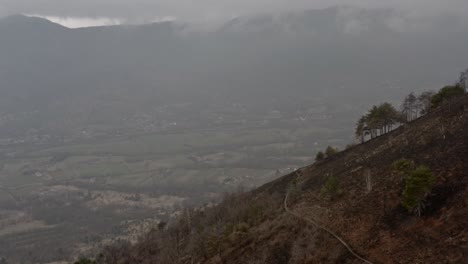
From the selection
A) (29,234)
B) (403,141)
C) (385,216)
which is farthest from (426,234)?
(29,234)

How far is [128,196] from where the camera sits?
191000 millimetres

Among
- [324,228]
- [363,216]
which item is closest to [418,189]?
[363,216]

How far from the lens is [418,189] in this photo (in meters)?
36.3

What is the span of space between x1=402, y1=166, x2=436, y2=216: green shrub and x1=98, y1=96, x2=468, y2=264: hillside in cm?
74

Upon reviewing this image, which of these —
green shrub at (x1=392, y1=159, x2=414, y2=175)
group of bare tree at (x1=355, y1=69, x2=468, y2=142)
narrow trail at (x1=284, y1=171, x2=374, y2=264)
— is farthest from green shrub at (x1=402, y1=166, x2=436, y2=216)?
group of bare tree at (x1=355, y1=69, x2=468, y2=142)

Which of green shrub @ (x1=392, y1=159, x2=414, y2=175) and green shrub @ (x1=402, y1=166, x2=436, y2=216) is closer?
green shrub @ (x1=402, y1=166, x2=436, y2=216)

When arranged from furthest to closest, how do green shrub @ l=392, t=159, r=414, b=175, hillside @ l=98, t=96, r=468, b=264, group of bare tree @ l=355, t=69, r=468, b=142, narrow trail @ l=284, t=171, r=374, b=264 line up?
1. group of bare tree @ l=355, t=69, r=468, b=142
2. green shrub @ l=392, t=159, r=414, b=175
3. narrow trail @ l=284, t=171, r=374, b=264
4. hillside @ l=98, t=96, r=468, b=264

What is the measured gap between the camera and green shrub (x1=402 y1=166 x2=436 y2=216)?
119 ft

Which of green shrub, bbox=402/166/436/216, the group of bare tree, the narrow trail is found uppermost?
the group of bare tree

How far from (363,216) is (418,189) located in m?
6.65

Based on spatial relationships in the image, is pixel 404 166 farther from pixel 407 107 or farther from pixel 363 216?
pixel 407 107

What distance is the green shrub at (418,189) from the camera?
36312mm

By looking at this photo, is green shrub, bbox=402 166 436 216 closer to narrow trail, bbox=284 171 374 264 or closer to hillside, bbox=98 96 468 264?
hillside, bbox=98 96 468 264

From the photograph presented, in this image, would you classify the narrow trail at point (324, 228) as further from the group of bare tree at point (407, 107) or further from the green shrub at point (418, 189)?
the group of bare tree at point (407, 107)
